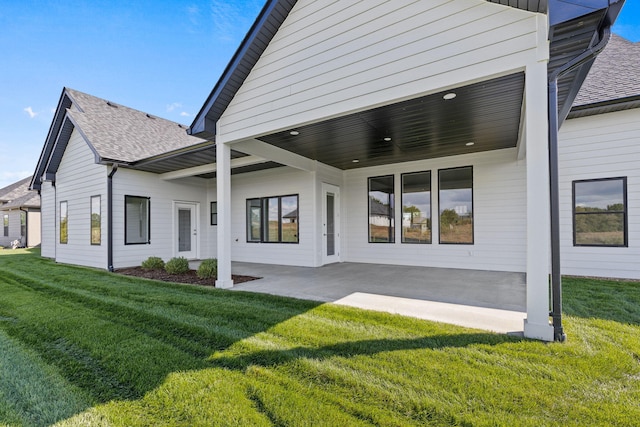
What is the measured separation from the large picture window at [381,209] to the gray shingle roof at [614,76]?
4.70m

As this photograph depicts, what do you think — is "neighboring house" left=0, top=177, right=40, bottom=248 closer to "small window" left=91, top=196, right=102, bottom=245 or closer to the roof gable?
the roof gable

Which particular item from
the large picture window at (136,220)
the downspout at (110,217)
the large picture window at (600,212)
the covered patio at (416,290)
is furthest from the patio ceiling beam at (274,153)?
the large picture window at (600,212)

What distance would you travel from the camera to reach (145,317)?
4.06 m

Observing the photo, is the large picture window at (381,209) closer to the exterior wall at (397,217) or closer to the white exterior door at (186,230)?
the exterior wall at (397,217)

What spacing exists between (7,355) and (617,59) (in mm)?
12663

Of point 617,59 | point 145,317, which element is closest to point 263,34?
point 145,317

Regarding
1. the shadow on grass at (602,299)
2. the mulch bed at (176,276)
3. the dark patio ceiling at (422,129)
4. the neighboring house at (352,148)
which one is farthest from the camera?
the mulch bed at (176,276)

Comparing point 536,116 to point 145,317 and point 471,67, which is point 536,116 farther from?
point 145,317

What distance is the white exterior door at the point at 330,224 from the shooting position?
916cm

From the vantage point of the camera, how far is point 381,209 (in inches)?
370

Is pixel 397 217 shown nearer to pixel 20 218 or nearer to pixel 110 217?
pixel 110 217

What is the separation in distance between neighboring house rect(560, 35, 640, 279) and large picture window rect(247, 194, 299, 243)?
6849 millimetres

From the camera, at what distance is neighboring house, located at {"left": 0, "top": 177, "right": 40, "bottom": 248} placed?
59.5 feet

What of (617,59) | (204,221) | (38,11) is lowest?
(204,221)
